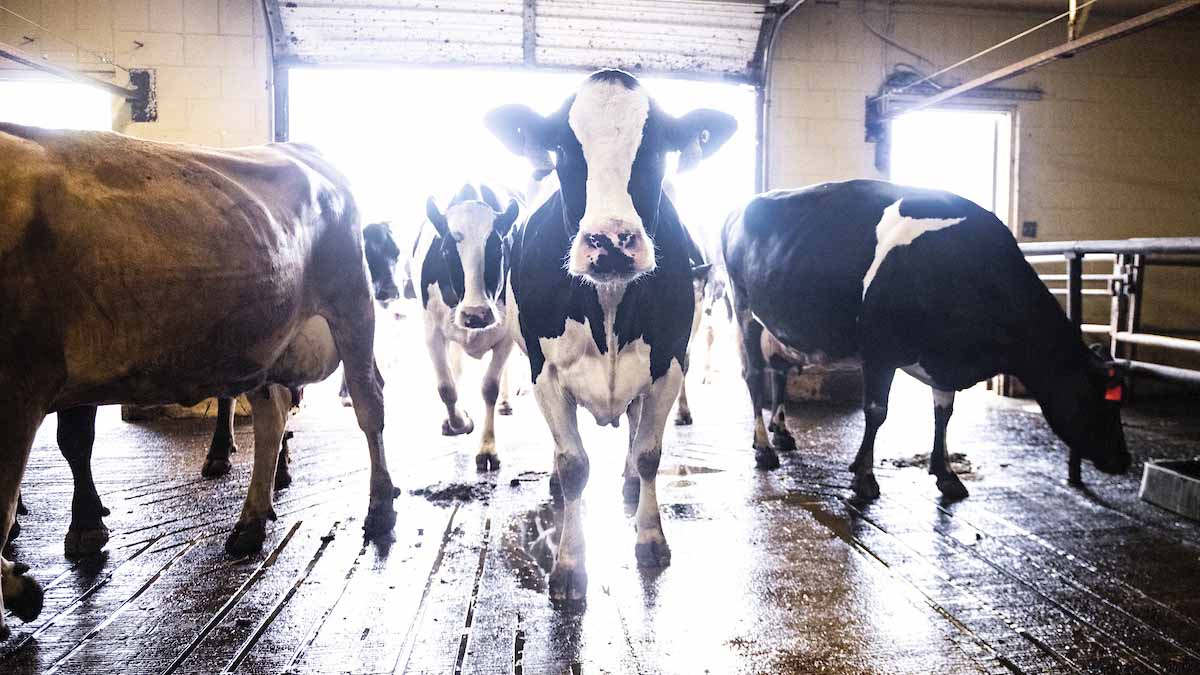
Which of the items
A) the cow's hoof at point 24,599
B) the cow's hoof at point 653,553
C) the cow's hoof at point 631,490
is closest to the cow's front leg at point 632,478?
the cow's hoof at point 631,490

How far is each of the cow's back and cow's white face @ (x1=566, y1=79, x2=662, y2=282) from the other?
3.86 ft

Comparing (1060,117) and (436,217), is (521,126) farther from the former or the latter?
(1060,117)

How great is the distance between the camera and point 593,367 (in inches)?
126

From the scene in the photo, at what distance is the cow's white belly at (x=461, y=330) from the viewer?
218 inches

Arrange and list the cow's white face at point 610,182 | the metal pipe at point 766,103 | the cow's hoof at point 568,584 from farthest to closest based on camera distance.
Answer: the metal pipe at point 766,103
the cow's hoof at point 568,584
the cow's white face at point 610,182

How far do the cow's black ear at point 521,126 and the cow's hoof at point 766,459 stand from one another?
2632mm

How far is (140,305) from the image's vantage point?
2.50 meters

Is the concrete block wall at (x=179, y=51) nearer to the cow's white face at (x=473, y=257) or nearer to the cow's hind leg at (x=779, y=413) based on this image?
the cow's white face at (x=473, y=257)

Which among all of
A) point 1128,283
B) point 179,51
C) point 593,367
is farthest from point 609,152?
point 179,51

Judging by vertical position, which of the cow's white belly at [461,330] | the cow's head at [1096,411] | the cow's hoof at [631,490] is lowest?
the cow's hoof at [631,490]

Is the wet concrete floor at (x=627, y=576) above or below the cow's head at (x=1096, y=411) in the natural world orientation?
below

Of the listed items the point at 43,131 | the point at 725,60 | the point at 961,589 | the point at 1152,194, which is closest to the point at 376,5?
the point at 725,60

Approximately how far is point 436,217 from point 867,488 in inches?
124

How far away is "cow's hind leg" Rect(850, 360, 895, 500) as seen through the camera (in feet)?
13.8
